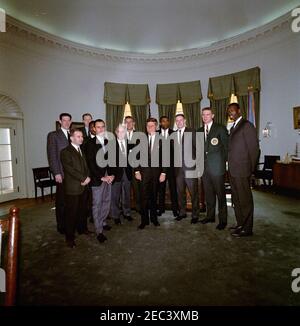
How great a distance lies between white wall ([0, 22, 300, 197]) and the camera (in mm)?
6449

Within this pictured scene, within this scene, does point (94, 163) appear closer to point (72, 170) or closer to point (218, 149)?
point (72, 170)

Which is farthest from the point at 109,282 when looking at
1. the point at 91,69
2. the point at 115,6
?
the point at 91,69

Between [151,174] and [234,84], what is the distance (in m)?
5.32

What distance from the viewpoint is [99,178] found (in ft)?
11.1

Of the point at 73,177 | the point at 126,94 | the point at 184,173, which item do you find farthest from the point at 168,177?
the point at 126,94

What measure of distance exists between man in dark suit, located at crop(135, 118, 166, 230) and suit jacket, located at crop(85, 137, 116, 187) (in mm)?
666

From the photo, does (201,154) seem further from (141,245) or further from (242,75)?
(242,75)

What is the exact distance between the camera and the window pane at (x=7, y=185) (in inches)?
254

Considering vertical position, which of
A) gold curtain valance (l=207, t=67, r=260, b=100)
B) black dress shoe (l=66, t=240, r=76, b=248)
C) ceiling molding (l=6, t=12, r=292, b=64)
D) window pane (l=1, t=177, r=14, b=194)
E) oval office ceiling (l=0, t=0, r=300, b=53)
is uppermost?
oval office ceiling (l=0, t=0, r=300, b=53)

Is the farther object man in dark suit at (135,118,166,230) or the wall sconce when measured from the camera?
the wall sconce

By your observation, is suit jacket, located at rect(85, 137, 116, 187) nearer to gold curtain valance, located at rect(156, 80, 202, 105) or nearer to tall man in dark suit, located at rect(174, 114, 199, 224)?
tall man in dark suit, located at rect(174, 114, 199, 224)

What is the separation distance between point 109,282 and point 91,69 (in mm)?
7391

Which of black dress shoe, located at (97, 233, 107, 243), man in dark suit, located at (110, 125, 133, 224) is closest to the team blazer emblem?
man in dark suit, located at (110, 125, 133, 224)

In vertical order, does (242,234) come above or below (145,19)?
below
